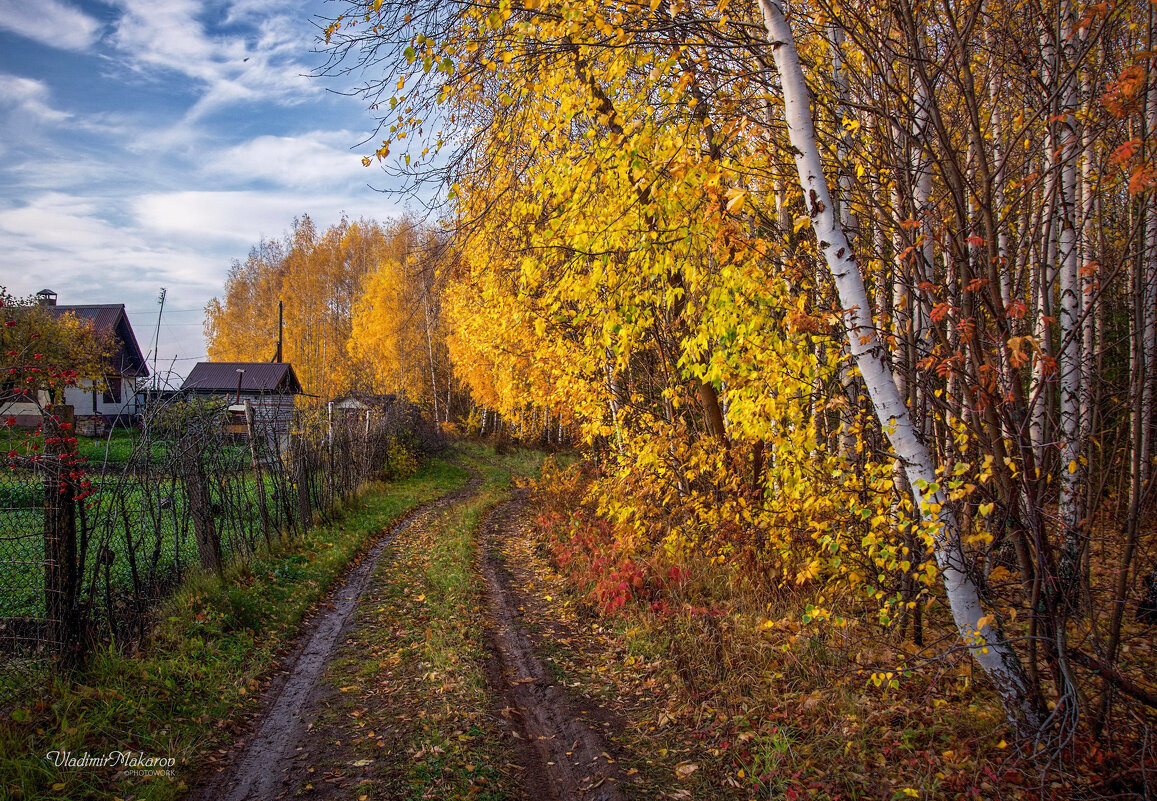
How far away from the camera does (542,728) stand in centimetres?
409

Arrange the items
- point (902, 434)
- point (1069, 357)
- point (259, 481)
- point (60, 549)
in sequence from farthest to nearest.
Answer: point (259, 481)
point (60, 549)
point (1069, 357)
point (902, 434)

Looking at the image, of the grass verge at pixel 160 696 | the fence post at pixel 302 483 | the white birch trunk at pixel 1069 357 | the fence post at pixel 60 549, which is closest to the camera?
the white birch trunk at pixel 1069 357

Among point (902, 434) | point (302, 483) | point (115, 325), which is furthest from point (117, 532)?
point (115, 325)

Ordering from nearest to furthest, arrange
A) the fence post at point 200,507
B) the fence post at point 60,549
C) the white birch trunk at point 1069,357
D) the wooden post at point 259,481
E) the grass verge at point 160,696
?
the white birch trunk at point 1069,357 → the grass verge at point 160,696 → the fence post at point 60,549 → the fence post at point 200,507 → the wooden post at point 259,481

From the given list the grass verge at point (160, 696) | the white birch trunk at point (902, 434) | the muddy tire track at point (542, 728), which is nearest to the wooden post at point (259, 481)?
the grass verge at point (160, 696)

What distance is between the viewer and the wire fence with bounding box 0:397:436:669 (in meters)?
4.30

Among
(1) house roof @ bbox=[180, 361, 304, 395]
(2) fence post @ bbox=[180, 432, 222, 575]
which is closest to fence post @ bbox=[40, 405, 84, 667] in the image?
(2) fence post @ bbox=[180, 432, 222, 575]

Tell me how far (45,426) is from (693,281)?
17.4 ft

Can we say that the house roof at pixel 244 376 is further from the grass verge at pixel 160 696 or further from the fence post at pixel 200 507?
the grass verge at pixel 160 696

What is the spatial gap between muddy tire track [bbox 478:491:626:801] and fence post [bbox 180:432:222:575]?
335cm

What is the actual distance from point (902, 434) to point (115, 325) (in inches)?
1553

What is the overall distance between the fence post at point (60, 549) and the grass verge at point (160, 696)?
28 centimetres

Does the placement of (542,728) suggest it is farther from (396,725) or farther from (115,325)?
(115,325)

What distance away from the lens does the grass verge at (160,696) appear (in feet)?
11.1
